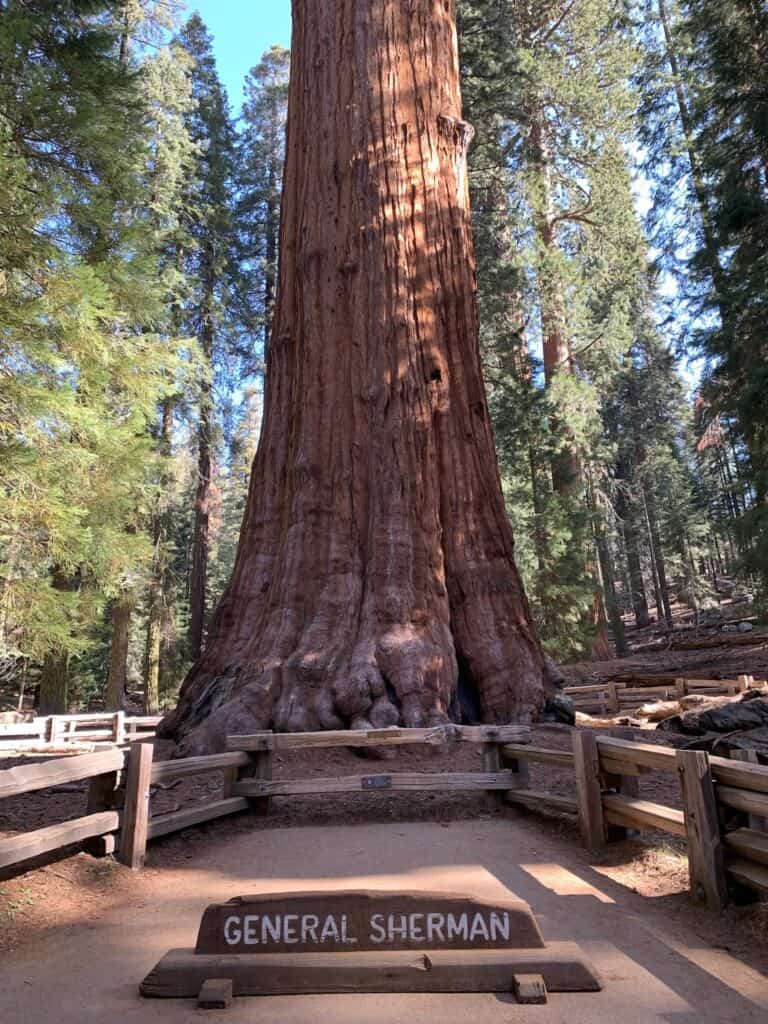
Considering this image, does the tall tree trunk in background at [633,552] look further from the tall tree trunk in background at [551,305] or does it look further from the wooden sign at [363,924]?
the wooden sign at [363,924]

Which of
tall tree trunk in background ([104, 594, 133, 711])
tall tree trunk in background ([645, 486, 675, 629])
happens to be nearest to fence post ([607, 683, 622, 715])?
tall tree trunk in background ([104, 594, 133, 711])

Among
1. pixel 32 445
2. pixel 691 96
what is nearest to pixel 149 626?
pixel 32 445

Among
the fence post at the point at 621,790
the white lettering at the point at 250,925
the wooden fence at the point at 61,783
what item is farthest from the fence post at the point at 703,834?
the wooden fence at the point at 61,783

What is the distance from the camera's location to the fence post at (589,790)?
15.9 feet

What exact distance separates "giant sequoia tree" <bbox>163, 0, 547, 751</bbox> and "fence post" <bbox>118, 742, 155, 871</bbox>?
1910mm

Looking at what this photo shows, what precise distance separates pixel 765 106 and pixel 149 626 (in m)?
19.3

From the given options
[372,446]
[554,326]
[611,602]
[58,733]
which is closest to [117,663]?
[58,733]

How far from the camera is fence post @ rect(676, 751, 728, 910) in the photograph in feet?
12.0

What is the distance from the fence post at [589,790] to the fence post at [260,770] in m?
2.52

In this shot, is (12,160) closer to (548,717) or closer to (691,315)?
(548,717)

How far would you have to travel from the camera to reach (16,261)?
29.8 ft

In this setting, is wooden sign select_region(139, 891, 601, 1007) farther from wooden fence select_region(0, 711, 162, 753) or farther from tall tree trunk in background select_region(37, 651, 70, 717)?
tall tree trunk in background select_region(37, 651, 70, 717)

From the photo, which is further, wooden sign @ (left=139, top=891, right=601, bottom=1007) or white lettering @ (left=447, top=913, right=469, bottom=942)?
white lettering @ (left=447, top=913, right=469, bottom=942)

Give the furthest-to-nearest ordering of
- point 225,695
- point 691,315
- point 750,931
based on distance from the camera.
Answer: point 691,315 < point 225,695 < point 750,931
